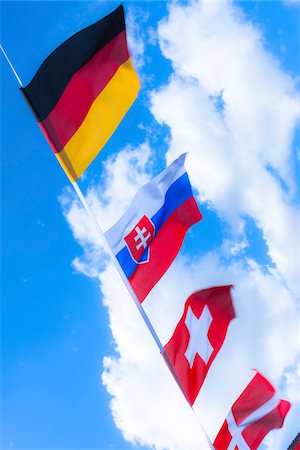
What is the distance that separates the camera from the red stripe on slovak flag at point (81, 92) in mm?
7676

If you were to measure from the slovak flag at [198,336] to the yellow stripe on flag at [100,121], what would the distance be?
426cm

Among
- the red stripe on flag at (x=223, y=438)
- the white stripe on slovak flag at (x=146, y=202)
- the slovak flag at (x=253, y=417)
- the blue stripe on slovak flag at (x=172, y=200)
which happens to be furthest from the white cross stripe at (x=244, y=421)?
the white stripe on slovak flag at (x=146, y=202)

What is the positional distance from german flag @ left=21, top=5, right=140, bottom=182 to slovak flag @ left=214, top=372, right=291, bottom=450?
7.28 meters

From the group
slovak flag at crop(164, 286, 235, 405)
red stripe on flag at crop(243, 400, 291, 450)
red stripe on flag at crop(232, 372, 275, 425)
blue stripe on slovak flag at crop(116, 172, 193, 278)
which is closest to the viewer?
slovak flag at crop(164, 286, 235, 405)

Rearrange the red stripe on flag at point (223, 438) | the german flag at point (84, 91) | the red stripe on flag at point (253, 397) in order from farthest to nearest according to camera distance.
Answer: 1. the red stripe on flag at point (253, 397)
2. the red stripe on flag at point (223, 438)
3. the german flag at point (84, 91)

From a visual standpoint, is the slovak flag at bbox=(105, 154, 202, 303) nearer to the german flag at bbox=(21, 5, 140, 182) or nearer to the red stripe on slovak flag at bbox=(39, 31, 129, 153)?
the german flag at bbox=(21, 5, 140, 182)

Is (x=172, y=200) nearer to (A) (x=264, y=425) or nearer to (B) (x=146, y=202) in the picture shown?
(B) (x=146, y=202)

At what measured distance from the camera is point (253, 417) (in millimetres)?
11484

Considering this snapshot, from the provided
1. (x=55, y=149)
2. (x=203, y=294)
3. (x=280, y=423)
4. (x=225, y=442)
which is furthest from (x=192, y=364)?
(x=55, y=149)

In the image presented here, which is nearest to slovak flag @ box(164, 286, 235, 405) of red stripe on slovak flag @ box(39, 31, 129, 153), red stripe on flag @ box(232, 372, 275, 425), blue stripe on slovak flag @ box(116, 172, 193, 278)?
red stripe on flag @ box(232, 372, 275, 425)

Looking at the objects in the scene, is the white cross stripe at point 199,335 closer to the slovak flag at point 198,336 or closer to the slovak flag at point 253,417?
the slovak flag at point 198,336

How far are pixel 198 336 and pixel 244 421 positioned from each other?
9.41 ft

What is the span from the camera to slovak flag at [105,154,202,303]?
28.8ft

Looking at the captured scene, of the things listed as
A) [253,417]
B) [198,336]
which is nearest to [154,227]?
[198,336]
